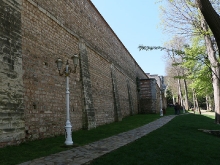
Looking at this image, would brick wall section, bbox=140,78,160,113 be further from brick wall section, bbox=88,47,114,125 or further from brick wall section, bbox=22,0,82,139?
brick wall section, bbox=22,0,82,139

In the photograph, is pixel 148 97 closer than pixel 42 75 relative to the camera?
No

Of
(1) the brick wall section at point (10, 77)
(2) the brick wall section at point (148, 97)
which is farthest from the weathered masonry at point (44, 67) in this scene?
(2) the brick wall section at point (148, 97)

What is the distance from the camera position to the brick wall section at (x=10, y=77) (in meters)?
6.04

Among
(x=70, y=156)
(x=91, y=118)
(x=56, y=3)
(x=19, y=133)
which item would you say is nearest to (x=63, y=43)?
(x=56, y=3)

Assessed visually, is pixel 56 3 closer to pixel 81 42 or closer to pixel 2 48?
pixel 81 42

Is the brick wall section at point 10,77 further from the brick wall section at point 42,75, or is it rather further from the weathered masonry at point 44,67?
the brick wall section at point 42,75

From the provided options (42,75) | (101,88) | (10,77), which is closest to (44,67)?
(42,75)

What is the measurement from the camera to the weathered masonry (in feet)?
20.9

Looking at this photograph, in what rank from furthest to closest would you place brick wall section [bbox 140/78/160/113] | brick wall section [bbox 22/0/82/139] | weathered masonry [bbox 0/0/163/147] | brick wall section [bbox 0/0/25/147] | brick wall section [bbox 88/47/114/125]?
brick wall section [bbox 140/78/160/113] < brick wall section [bbox 88/47/114/125] < brick wall section [bbox 22/0/82/139] < weathered masonry [bbox 0/0/163/147] < brick wall section [bbox 0/0/25/147]

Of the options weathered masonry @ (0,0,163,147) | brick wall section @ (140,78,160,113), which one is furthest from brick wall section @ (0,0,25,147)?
brick wall section @ (140,78,160,113)

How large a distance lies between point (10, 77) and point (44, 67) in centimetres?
203

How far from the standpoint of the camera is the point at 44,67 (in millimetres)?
8320

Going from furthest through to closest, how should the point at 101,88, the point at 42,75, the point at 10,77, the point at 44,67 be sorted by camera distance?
the point at 101,88 → the point at 44,67 → the point at 42,75 → the point at 10,77

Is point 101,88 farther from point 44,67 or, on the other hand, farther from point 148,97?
point 148,97
